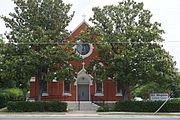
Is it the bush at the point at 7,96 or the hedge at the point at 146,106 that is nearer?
the hedge at the point at 146,106

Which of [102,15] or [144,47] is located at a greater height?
[102,15]

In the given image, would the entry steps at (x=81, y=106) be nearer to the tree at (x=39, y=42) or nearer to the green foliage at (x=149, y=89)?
the tree at (x=39, y=42)

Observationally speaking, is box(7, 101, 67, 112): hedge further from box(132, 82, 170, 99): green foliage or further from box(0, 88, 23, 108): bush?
box(132, 82, 170, 99): green foliage

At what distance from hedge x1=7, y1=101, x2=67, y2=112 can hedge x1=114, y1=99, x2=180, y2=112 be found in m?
6.26

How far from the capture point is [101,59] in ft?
158

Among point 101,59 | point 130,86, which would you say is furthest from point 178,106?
point 101,59

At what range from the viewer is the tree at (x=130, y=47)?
45.2 meters

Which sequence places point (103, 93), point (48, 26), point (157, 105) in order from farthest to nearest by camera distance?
point (103, 93) → point (48, 26) → point (157, 105)

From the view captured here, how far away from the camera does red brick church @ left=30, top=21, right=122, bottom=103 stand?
53031mm

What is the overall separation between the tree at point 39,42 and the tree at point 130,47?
3.62 m

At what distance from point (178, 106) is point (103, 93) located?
11918 mm

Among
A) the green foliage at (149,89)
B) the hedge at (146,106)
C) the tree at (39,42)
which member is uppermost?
the tree at (39,42)

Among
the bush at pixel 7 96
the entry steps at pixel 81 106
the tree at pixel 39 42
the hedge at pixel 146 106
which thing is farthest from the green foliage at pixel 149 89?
the tree at pixel 39 42

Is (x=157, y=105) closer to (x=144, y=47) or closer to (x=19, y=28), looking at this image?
(x=144, y=47)
